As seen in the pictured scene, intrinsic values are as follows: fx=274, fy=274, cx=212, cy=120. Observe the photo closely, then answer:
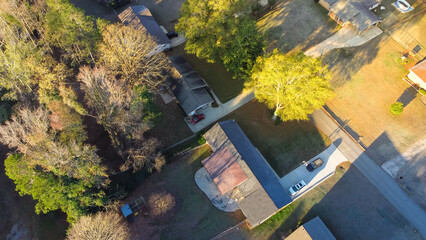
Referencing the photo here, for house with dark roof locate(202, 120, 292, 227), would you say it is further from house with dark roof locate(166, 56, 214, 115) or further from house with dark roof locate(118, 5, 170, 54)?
house with dark roof locate(118, 5, 170, 54)

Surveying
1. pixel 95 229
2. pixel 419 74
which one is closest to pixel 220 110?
pixel 95 229

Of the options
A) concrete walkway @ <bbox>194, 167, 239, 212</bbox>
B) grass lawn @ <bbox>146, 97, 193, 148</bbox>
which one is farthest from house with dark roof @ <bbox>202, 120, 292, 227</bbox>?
grass lawn @ <bbox>146, 97, 193, 148</bbox>

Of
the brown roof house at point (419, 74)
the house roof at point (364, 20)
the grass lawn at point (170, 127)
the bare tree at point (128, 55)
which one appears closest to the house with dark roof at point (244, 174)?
the grass lawn at point (170, 127)

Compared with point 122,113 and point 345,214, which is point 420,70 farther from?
point 122,113

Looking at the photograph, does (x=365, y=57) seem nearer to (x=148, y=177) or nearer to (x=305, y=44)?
(x=305, y=44)

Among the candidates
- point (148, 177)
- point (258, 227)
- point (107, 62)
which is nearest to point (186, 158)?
point (148, 177)

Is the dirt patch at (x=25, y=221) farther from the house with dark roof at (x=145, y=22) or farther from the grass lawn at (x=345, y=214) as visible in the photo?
the house with dark roof at (x=145, y=22)

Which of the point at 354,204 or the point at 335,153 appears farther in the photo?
the point at 335,153
